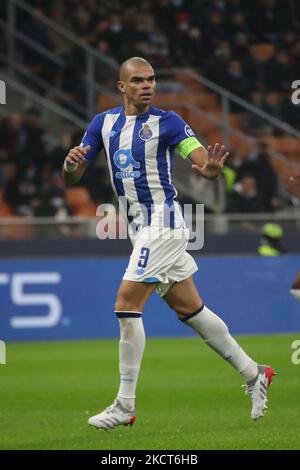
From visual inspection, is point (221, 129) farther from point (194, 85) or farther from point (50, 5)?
point (50, 5)

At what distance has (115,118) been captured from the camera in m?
8.41

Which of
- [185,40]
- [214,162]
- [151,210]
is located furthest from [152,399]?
[185,40]

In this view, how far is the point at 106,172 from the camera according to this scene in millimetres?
20703

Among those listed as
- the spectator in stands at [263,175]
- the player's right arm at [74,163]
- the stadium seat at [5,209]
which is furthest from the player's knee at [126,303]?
the spectator in stands at [263,175]

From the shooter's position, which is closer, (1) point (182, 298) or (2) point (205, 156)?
(2) point (205, 156)

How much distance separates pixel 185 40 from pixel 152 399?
44.9 ft

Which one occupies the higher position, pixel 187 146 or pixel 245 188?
pixel 187 146

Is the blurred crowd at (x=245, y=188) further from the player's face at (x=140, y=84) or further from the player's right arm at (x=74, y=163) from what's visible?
the player's face at (x=140, y=84)

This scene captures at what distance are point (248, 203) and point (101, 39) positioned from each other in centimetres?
513

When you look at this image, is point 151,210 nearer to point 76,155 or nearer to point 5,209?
point 76,155

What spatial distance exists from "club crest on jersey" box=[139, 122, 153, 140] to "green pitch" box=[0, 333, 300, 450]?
205 centimetres

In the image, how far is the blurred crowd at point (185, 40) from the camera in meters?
21.8

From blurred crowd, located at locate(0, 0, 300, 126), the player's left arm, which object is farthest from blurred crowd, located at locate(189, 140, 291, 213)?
the player's left arm

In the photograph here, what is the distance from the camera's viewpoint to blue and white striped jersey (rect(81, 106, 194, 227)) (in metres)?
8.23
